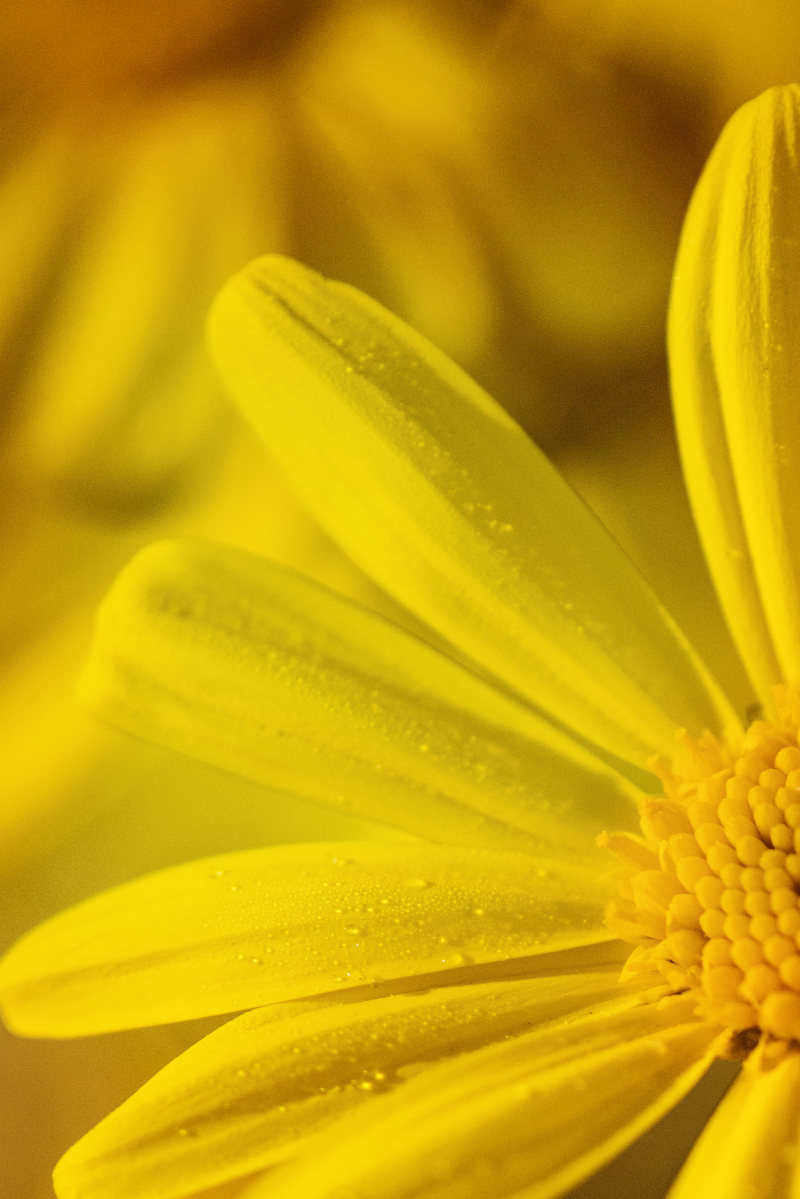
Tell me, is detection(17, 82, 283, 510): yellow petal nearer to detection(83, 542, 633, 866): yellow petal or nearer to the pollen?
detection(83, 542, 633, 866): yellow petal

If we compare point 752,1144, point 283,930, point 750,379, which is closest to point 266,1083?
point 283,930

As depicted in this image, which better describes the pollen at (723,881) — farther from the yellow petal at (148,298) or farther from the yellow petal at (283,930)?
the yellow petal at (148,298)

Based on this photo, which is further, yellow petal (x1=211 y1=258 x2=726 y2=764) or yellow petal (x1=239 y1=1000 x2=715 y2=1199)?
yellow petal (x1=211 y1=258 x2=726 y2=764)

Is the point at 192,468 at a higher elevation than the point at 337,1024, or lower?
higher

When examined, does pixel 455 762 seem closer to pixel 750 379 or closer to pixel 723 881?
pixel 723 881

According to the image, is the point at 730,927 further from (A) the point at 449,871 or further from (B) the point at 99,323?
(B) the point at 99,323

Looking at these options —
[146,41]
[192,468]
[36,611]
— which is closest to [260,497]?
[192,468]

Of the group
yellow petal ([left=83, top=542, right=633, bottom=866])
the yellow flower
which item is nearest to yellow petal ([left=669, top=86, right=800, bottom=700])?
the yellow flower
